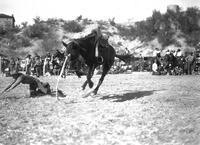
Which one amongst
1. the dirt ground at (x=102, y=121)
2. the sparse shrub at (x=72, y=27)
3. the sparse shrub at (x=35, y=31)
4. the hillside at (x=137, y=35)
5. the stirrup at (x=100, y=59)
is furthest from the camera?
the sparse shrub at (x=72, y=27)

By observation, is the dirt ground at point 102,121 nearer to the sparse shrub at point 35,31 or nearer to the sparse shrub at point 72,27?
the sparse shrub at point 35,31

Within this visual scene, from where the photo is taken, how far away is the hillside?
61.2 metres

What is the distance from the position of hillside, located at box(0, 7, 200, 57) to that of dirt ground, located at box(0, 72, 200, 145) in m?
43.0

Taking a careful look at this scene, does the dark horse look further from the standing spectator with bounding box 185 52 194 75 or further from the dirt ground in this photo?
the standing spectator with bounding box 185 52 194 75

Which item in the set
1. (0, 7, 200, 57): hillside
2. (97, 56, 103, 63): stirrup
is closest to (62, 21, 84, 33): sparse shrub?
(0, 7, 200, 57): hillside

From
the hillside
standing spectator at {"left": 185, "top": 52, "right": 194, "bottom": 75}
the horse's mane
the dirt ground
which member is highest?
the hillside

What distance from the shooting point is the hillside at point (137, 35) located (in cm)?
6122

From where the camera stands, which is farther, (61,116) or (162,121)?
(61,116)

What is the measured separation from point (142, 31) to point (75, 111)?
195 feet

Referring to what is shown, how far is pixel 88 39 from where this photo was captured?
1142 cm

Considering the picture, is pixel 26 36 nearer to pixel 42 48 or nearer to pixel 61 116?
pixel 42 48

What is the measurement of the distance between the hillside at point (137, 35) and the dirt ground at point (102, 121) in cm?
4298

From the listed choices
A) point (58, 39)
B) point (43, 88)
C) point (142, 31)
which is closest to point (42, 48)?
point (58, 39)

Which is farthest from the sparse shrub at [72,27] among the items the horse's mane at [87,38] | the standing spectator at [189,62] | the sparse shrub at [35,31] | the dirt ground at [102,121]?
the dirt ground at [102,121]
